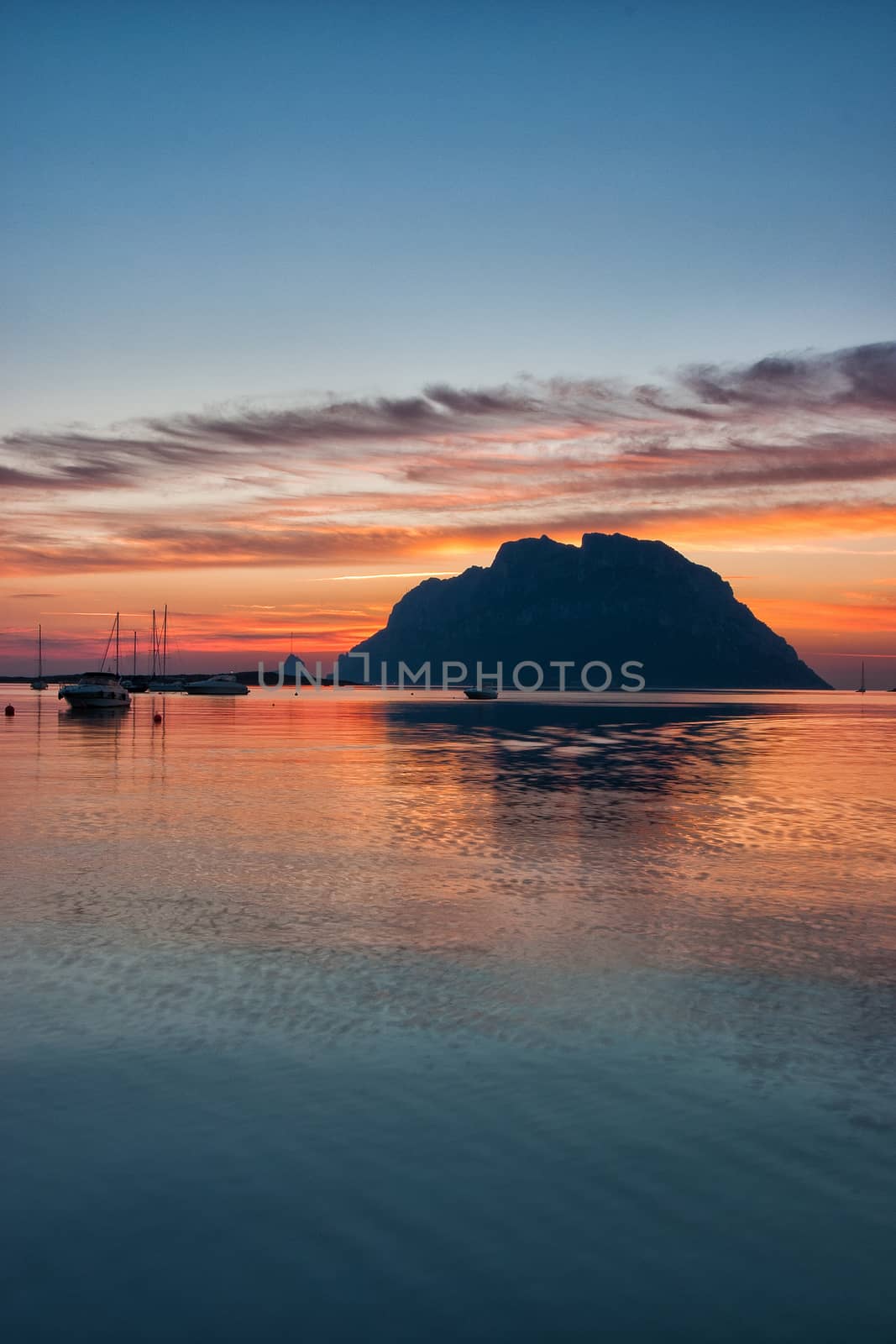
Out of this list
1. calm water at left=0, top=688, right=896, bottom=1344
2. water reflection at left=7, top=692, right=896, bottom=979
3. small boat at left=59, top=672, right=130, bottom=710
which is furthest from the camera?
small boat at left=59, top=672, right=130, bottom=710

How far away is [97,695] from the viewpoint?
99.7 m

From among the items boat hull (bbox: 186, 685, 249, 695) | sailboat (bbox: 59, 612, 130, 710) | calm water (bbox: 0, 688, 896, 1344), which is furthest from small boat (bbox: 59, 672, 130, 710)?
boat hull (bbox: 186, 685, 249, 695)

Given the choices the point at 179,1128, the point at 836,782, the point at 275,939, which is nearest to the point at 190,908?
the point at 275,939

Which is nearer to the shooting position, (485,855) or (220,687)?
(485,855)

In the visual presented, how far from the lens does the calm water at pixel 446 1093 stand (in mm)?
5801

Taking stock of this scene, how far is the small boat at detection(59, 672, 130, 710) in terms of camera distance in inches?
3920

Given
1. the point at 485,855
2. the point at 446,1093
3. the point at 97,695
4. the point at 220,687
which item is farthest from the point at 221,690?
the point at 446,1093

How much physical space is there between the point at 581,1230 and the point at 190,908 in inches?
398

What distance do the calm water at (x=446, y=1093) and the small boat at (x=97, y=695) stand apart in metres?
81.8

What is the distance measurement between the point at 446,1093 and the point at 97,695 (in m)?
Result: 97.2

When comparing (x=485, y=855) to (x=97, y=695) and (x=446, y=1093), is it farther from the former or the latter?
Answer: (x=97, y=695)

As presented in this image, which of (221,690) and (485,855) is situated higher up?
(221,690)

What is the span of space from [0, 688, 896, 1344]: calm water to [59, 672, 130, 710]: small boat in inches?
3221

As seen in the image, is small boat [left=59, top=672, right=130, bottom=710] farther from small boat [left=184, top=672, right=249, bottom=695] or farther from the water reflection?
small boat [left=184, top=672, right=249, bottom=695]
